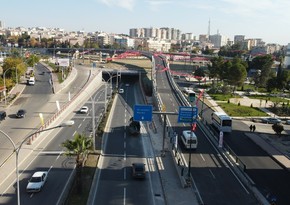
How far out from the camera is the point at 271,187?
32906 mm

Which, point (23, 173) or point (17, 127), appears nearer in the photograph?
point (23, 173)

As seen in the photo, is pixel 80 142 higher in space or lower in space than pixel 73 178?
higher

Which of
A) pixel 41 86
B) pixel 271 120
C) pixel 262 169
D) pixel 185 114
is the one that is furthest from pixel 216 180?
pixel 41 86

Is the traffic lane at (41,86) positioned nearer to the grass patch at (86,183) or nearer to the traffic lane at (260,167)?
the grass patch at (86,183)

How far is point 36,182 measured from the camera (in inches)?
1199

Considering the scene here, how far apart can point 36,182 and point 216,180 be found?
56.4ft

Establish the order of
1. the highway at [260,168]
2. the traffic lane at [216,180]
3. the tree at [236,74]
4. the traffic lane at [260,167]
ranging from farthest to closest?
Answer: the tree at [236,74] → the traffic lane at [260,167] → the highway at [260,168] → the traffic lane at [216,180]

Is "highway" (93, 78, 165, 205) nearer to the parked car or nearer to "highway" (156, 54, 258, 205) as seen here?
"highway" (156, 54, 258, 205)

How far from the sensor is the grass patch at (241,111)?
66656mm

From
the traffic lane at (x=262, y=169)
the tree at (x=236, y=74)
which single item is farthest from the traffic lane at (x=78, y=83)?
the traffic lane at (x=262, y=169)

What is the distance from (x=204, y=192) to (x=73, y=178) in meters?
12.7

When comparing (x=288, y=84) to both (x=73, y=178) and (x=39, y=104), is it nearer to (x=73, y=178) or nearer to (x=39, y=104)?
(x=39, y=104)

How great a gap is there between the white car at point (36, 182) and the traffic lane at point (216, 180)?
14487mm

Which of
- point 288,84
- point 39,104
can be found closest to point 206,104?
point 288,84
